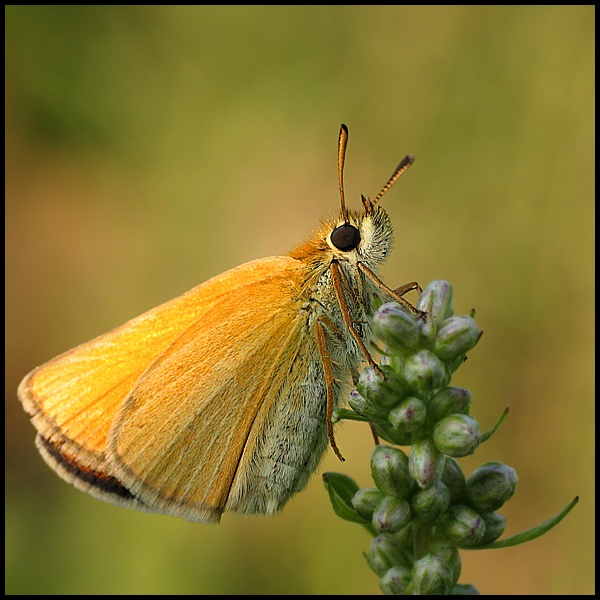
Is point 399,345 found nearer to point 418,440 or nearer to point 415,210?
point 418,440

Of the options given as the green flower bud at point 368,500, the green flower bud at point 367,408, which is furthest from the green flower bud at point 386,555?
the green flower bud at point 367,408

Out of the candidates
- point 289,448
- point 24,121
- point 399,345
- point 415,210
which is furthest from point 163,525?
point 24,121

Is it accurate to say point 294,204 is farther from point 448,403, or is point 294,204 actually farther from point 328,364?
point 448,403

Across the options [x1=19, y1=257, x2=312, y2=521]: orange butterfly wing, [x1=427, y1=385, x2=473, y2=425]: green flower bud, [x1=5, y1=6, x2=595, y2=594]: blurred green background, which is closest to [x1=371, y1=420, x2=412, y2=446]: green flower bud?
[x1=427, y1=385, x2=473, y2=425]: green flower bud

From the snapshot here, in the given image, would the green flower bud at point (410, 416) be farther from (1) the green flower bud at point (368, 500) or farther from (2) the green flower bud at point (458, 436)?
(1) the green flower bud at point (368, 500)

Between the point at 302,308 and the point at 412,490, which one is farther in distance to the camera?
the point at 302,308

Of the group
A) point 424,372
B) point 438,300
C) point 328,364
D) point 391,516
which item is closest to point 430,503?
point 391,516

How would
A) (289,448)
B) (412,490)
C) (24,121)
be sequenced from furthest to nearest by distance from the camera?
(24,121) < (289,448) < (412,490)
